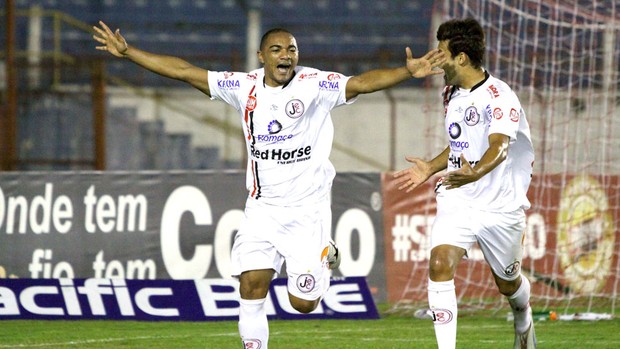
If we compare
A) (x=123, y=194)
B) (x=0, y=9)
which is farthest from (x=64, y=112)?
(x=123, y=194)

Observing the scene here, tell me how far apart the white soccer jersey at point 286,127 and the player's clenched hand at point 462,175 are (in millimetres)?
932

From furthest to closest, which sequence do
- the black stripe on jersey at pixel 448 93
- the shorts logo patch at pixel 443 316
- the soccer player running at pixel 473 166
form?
the black stripe on jersey at pixel 448 93, the soccer player running at pixel 473 166, the shorts logo patch at pixel 443 316

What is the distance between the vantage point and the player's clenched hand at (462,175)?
6547 mm

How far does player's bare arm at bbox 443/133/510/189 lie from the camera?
6555mm

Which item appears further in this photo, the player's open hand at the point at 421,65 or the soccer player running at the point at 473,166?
the soccer player running at the point at 473,166

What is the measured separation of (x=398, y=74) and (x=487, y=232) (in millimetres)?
1213

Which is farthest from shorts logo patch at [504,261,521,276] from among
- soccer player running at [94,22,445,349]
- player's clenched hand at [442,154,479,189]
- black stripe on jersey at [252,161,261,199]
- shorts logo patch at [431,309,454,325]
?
black stripe on jersey at [252,161,261,199]

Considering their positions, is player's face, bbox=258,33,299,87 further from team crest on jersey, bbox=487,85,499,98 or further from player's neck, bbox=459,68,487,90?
team crest on jersey, bbox=487,85,499,98

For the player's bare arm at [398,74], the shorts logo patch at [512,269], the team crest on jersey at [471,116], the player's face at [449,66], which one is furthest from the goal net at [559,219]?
the player's bare arm at [398,74]

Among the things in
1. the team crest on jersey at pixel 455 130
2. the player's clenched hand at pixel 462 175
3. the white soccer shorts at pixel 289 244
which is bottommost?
the white soccer shorts at pixel 289 244

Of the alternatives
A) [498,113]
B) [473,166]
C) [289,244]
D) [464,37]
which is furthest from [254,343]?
[464,37]

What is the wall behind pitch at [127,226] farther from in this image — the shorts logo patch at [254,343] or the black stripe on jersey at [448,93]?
the shorts logo patch at [254,343]

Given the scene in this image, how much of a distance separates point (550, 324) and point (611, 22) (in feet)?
10.6

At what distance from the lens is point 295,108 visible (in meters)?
7.02
